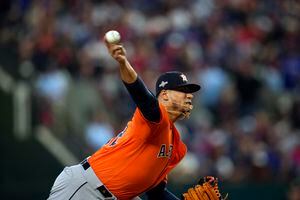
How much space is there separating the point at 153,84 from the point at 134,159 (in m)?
6.62

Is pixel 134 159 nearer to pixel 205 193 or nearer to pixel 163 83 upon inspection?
pixel 163 83

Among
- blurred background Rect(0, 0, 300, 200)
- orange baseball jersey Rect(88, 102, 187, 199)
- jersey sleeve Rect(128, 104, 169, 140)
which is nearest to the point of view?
jersey sleeve Rect(128, 104, 169, 140)

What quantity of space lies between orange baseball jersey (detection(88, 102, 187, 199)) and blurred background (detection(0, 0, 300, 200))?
474 cm

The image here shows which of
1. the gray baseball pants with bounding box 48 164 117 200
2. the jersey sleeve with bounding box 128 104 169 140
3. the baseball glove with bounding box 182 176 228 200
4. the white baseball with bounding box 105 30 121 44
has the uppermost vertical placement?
the white baseball with bounding box 105 30 121 44

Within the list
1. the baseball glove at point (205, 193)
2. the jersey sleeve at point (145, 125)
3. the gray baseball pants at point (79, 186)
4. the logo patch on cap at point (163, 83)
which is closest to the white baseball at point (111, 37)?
the jersey sleeve at point (145, 125)

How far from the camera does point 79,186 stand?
21.3ft

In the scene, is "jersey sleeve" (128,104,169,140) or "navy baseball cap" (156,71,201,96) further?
"navy baseball cap" (156,71,201,96)

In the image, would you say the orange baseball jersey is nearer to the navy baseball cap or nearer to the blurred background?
the navy baseball cap

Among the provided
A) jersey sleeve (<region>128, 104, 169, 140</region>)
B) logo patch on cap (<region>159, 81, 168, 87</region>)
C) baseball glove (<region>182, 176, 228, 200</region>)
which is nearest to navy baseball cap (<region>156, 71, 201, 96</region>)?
logo patch on cap (<region>159, 81, 168, 87</region>)

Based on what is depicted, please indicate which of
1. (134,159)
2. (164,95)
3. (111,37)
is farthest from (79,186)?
(111,37)

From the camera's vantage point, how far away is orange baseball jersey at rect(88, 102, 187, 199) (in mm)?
6355

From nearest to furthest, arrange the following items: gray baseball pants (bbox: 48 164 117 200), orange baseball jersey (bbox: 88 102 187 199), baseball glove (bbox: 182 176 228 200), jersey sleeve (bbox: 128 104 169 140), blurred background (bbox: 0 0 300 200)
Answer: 1. jersey sleeve (bbox: 128 104 169 140)
2. orange baseball jersey (bbox: 88 102 187 199)
3. gray baseball pants (bbox: 48 164 117 200)
4. baseball glove (bbox: 182 176 228 200)
5. blurred background (bbox: 0 0 300 200)

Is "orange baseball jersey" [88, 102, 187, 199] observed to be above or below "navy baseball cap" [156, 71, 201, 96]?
below

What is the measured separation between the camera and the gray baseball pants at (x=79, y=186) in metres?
6.46
